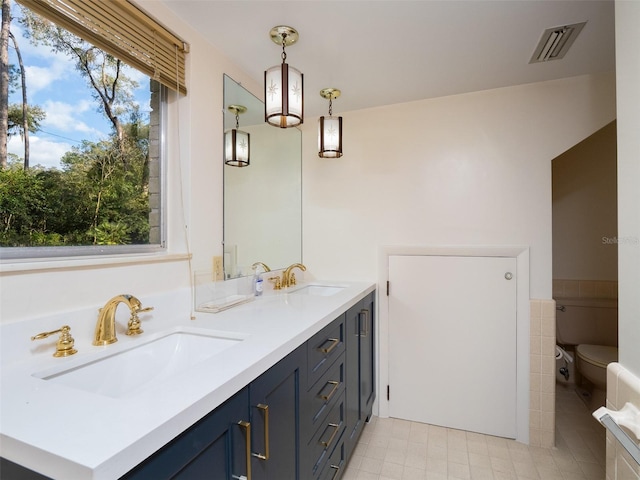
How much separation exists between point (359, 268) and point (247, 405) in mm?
1654

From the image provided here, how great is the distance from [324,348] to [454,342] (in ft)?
3.96

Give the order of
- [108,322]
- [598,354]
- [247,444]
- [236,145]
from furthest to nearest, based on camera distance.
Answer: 1. [598,354]
2. [236,145]
3. [108,322]
4. [247,444]

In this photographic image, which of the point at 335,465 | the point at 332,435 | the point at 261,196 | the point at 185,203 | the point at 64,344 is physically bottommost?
the point at 335,465

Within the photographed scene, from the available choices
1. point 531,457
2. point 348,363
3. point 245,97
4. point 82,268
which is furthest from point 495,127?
point 82,268

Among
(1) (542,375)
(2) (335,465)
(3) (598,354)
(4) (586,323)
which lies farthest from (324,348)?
(4) (586,323)

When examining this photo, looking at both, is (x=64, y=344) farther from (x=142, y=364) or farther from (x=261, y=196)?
(x=261, y=196)

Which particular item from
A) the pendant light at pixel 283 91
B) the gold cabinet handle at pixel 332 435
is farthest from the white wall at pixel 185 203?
the gold cabinet handle at pixel 332 435

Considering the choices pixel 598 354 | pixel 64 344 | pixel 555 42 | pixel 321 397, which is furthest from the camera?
pixel 598 354

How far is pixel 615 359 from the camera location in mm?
2201

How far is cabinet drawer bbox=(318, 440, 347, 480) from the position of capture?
1.41 m

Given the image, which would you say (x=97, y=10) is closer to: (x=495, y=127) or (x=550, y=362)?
(x=495, y=127)

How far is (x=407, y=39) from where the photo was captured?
5.12 ft

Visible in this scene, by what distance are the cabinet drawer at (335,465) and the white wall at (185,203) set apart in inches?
40.3

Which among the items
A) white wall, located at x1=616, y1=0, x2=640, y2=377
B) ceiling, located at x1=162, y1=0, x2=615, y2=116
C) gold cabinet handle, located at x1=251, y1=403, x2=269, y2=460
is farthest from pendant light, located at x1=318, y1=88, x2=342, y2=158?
gold cabinet handle, located at x1=251, y1=403, x2=269, y2=460
